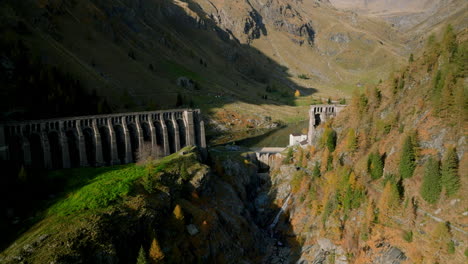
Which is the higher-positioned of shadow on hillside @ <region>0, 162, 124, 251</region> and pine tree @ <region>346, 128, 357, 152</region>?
pine tree @ <region>346, 128, 357, 152</region>

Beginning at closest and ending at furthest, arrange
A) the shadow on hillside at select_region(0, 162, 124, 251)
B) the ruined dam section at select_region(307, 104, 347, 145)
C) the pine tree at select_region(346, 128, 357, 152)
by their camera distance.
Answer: the shadow on hillside at select_region(0, 162, 124, 251) < the pine tree at select_region(346, 128, 357, 152) < the ruined dam section at select_region(307, 104, 347, 145)

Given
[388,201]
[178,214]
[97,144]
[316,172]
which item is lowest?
[178,214]

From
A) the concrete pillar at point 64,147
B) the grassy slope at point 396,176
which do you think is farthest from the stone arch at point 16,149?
the grassy slope at point 396,176

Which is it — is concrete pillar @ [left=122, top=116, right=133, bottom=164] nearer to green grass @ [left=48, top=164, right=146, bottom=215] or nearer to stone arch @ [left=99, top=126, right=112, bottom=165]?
stone arch @ [left=99, top=126, right=112, bottom=165]

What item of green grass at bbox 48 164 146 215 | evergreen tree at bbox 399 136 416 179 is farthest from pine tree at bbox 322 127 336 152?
green grass at bbox 48 164 146 215

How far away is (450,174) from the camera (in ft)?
150

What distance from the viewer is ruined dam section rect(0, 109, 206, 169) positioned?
234ft

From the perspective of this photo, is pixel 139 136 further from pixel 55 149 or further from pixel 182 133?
pixel 55 149

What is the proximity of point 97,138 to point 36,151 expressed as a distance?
14140mm

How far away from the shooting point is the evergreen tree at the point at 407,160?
172 feet

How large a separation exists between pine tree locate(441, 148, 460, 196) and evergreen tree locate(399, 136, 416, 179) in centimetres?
553

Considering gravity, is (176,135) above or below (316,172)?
above

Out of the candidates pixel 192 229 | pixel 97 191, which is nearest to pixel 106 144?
Result: pixel 97 191

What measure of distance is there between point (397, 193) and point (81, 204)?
49.4m
